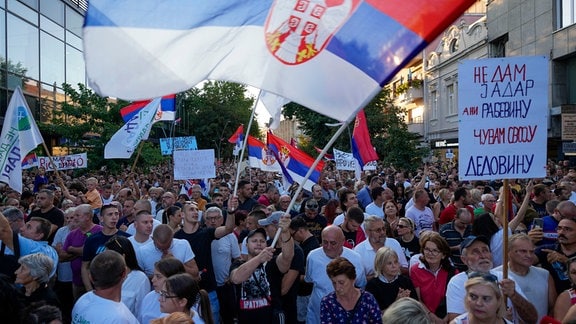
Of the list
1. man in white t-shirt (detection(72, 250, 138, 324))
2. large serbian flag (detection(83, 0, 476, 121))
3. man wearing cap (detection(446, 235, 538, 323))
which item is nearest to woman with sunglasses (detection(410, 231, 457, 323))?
man wearing cap (detection(446, 235, 538, 323))

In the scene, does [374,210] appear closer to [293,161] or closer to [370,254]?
[293,161]

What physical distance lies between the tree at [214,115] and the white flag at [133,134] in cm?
4964

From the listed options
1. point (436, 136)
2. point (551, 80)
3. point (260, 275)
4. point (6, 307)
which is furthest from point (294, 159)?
point (436, 136)

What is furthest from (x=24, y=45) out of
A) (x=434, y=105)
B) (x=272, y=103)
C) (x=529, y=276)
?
(x=434, y=105)

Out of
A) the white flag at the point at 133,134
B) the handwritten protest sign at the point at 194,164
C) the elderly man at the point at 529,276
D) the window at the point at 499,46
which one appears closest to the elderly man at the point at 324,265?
the elderly man at the point at 529,276

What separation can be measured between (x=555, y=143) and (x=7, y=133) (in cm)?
2593

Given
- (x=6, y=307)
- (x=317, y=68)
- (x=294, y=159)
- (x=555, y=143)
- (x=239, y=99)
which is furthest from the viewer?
(x=239, y=99)

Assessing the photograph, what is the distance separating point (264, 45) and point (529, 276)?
2849 mm

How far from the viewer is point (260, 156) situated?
15.8m

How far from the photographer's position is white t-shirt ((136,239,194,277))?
575 centimetres

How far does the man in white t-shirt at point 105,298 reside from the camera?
12.2 feet

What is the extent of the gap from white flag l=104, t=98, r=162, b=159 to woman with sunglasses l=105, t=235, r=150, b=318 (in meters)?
7.09

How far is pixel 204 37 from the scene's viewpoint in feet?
13.3

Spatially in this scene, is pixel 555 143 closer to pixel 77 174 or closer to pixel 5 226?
pixel 77 174
